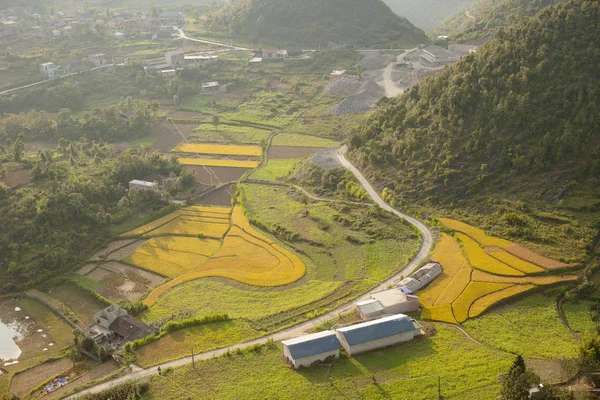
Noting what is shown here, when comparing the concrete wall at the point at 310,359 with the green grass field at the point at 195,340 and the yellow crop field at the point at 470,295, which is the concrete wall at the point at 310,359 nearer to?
the green grass field at the point at 195,340

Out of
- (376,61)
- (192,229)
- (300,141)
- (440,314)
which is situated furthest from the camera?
(376,61)

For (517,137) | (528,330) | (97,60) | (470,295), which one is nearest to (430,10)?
(97,60)

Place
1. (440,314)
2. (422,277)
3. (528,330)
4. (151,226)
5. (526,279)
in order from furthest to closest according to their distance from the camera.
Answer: (151,226), (422,277), (526,279), (440,314), (528,330)

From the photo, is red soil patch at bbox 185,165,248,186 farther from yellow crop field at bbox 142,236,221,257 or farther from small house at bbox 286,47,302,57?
small house at bbox 286,47,302,57

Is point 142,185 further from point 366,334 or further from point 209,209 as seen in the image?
point 366,334

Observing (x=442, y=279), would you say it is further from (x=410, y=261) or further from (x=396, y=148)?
(x=396, y=148)

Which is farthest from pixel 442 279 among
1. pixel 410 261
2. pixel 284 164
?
pixel 284 164

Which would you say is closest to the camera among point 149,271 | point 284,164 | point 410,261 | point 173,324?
point 173,324
